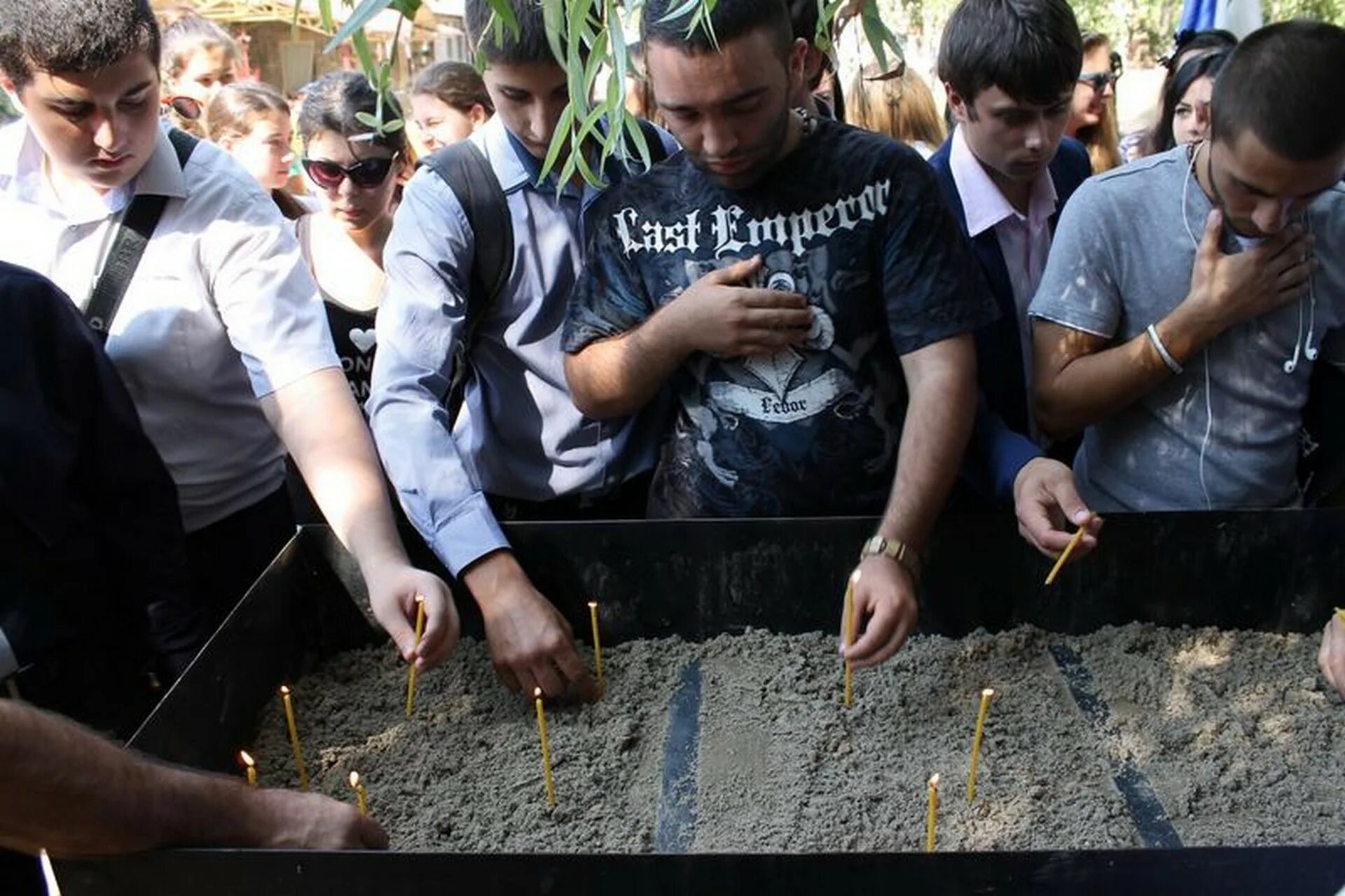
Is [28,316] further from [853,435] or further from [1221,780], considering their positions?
[1221,780]

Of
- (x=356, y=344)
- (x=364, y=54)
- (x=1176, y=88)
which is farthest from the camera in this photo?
(x=1176, y=88)

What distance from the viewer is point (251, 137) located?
143 inches

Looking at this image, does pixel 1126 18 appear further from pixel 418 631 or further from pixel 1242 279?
pixel 418 631

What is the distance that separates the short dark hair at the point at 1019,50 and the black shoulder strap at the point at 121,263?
159 centimetres

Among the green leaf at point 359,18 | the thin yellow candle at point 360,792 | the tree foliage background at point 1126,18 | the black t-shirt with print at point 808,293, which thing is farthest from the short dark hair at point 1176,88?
the tree foliage background at point 1126,18

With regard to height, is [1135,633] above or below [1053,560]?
below

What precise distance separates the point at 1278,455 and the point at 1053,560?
0.49m

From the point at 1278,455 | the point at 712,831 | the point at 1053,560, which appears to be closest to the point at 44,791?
the point at 712,831

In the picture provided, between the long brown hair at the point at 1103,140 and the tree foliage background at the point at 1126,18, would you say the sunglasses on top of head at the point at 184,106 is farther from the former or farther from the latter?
the tree foliage background at the point at 1126,18

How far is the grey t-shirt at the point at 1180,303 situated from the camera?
1.94m

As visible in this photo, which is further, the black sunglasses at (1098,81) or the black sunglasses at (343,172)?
the black sunglasses at (1098,81)

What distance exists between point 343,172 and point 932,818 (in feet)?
7.25

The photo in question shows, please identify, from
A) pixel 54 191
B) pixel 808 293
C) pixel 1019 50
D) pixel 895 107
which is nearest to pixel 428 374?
pixel 808 293

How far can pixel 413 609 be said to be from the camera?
5.64ft
